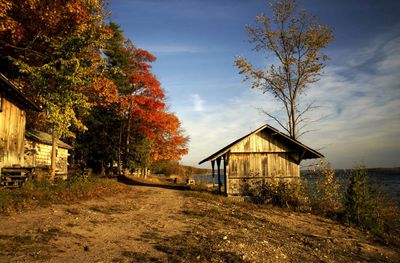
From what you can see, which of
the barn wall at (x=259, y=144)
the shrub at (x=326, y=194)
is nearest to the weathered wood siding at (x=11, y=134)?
the barn wall at (x=259, y=144)

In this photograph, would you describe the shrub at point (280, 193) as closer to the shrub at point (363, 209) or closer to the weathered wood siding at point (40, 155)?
the shrub at point (363, 209)

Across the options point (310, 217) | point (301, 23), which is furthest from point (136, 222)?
point (301, 23)

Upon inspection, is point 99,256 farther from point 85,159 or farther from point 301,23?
point 85,159

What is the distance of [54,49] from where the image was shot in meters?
20.4

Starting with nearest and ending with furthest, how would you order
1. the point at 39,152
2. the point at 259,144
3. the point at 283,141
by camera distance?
the point at 259,144, the point at 283,141, the point at 39,152

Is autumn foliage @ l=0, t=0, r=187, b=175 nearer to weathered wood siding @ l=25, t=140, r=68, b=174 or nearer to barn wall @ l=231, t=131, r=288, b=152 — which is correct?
weathered wood siding @ l=25, t=140, r=68, b=174

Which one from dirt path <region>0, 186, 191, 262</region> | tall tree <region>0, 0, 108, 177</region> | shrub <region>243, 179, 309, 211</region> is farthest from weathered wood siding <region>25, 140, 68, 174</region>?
shrub <region>243, 179, 309, 211</region>

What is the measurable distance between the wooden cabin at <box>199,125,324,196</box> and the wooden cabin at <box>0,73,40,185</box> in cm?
1214

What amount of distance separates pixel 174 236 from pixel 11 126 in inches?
516

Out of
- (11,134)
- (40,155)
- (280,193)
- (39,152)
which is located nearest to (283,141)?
(280,193)

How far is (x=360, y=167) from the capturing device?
1647 cm

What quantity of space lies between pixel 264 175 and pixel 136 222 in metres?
11.0

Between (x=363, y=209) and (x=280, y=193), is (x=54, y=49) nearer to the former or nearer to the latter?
(x=280, y=193)

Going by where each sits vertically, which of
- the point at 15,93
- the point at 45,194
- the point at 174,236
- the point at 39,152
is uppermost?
the point at 15,93
